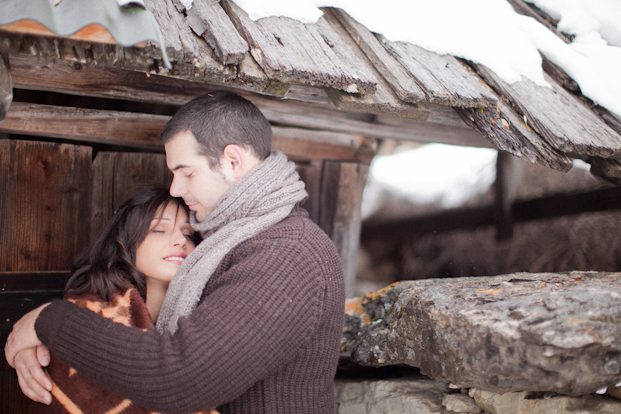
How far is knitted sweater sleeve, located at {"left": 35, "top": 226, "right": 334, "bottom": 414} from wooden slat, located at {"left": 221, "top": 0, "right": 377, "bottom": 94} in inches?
27.0

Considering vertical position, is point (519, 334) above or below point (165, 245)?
above

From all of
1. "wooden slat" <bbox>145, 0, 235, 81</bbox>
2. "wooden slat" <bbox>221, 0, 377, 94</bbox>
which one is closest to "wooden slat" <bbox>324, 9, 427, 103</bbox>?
"wooden slat" <bbox>221, 0, 377, 94</bbox>

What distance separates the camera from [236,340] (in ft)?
4.37

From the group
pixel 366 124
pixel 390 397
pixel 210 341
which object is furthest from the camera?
pixel 366 124

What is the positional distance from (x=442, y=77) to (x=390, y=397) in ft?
5.32

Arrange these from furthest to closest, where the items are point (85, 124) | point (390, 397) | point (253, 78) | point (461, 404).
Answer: point (85, 124)
point (390, 397)
point (461, 404)
point (253, 78)

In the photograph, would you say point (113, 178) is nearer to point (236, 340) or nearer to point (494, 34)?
point (236, 340)

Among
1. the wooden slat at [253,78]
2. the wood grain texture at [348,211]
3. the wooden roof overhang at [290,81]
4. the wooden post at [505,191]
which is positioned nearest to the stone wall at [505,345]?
the wooden roof overhang at [290,81]

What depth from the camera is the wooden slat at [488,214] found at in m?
3.89

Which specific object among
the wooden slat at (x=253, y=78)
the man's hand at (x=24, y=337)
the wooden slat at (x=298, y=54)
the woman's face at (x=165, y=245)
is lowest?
the man's hand at (x=24, y=337)

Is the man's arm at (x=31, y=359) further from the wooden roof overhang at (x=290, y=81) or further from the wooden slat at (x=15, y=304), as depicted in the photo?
the wooden roof overhang at (x=290, y=81)

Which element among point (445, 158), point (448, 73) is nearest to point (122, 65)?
point (448, 73)

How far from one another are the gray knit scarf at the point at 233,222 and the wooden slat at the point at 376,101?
0.39 meters

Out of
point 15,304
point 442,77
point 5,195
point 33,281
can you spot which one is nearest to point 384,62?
point 442,77
